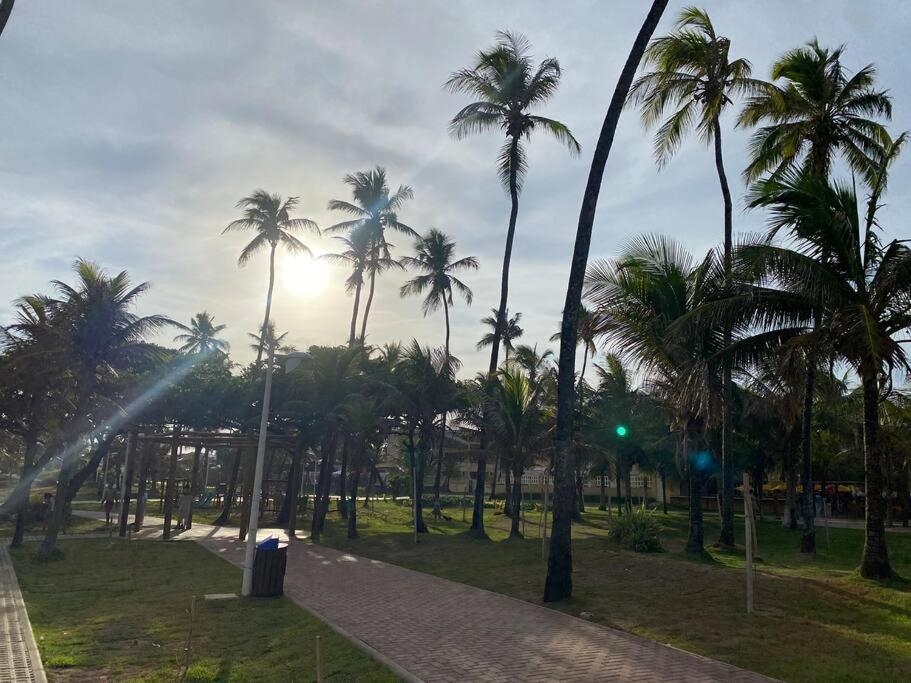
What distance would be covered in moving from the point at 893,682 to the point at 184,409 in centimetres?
2754

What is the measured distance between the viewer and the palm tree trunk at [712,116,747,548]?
16312 millimetres

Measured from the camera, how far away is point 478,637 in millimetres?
9805

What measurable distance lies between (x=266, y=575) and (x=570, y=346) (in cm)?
763

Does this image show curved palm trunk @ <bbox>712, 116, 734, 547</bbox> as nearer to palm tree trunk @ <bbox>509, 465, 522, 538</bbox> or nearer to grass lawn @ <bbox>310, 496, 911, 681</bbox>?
grass lawn @ <bbox>310, 496, 911, 681</bbox>

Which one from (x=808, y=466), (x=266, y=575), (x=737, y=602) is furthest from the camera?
(x=808, y=466)

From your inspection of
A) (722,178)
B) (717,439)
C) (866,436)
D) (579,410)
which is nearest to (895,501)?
(717,439)

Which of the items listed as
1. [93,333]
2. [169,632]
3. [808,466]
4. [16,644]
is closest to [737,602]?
[169,632]

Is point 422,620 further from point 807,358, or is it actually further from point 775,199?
point 775,199

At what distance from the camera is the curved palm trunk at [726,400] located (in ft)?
53.0

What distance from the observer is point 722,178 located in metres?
21.3

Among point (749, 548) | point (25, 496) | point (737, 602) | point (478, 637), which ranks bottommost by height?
point (478, 637)

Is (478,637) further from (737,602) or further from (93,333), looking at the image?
(93,333)

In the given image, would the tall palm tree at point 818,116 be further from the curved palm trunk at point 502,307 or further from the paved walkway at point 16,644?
the paved walkway at point 16,644

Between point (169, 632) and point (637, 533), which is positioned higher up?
point (637, 533)
